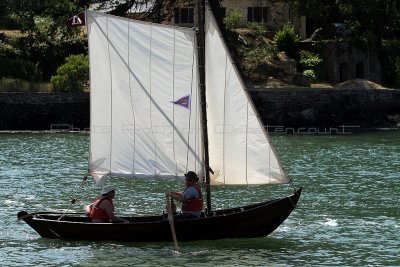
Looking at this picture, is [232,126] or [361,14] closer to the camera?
[232,126]

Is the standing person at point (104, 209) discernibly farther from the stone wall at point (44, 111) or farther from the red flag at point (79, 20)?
the stone wall at point (44, 111)

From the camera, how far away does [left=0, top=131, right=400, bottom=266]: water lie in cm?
2959

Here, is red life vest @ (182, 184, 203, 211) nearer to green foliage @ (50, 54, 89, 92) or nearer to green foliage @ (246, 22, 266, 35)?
green foliage @ (50, 54, 89, 92)

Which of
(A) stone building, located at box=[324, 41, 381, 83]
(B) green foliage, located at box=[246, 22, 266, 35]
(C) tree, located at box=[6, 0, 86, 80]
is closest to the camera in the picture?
(C) tree, located at box=[6, 0, 86, 80]

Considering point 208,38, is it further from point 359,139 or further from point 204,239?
point 359,139

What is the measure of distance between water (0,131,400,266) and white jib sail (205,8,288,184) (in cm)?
198

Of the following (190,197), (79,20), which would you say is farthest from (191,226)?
(79,20)

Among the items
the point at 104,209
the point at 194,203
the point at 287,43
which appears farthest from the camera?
the point at 287,43

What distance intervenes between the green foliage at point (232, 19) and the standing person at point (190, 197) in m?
57.7

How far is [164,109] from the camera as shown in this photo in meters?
30.9

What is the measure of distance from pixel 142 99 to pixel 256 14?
65398 millimetres

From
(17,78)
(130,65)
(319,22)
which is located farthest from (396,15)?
(130,65)

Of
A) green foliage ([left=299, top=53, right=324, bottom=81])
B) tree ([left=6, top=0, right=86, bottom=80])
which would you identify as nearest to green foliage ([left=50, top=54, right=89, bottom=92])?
tree ([left=6, top=0, right=86, bottom=80])

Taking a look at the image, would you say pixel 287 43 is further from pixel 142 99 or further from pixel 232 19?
pixel 142 99
